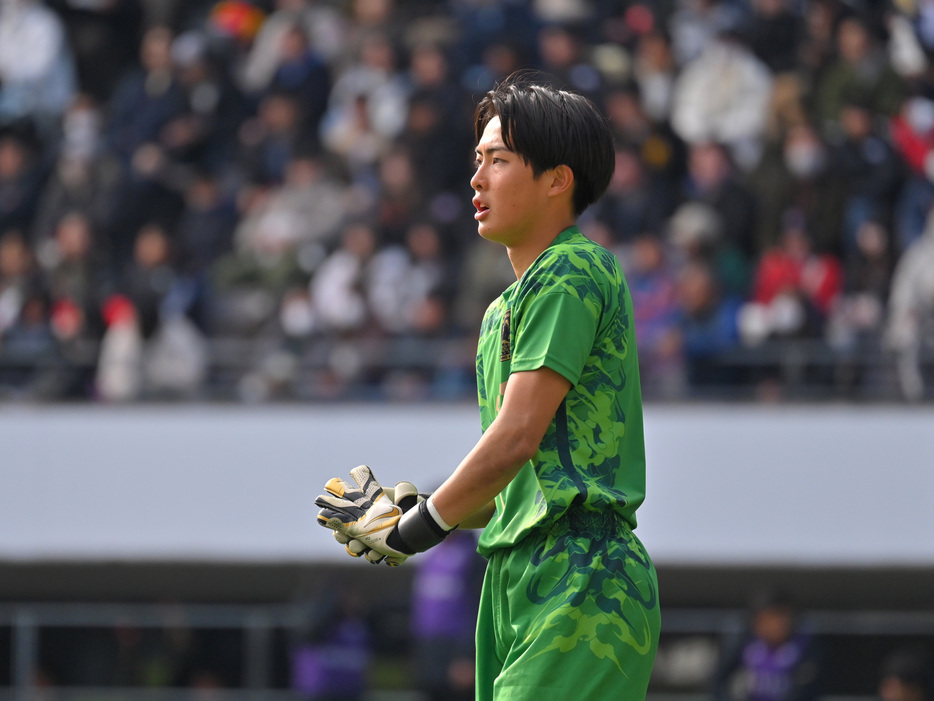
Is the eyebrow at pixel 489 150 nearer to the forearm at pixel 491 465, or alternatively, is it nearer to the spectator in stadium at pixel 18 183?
the forearm at pixel 491 465

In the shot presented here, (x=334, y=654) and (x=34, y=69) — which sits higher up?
(x=34, y=69)

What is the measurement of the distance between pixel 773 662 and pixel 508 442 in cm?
617

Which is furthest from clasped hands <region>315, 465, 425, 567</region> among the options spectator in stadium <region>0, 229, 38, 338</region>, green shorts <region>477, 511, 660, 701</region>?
spectator in stadium <region>0, 229, 38, 338</region>

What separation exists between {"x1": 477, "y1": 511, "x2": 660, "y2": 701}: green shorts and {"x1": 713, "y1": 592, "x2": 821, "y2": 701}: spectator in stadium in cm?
577

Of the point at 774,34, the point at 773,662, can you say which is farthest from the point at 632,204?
the point at 773,662

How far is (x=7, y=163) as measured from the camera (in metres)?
12.0

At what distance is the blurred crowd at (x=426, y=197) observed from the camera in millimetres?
9586

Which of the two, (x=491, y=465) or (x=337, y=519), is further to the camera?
(x=337, y=519)

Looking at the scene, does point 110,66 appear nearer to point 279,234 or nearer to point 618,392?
point 279,234

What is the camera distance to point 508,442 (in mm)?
2748

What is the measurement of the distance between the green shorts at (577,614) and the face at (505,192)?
1.97ft

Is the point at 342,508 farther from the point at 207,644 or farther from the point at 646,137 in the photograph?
the point at 646,137

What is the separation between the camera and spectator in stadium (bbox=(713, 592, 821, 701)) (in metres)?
8.35

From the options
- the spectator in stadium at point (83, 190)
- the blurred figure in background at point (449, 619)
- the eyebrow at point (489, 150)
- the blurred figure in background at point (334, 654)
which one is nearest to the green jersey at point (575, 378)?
the eyebrow at point (489, 150)
